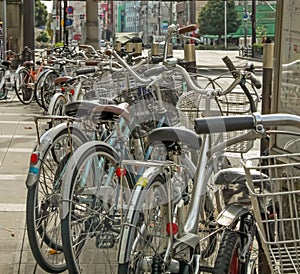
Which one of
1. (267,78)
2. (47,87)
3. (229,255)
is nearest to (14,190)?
(267,78)

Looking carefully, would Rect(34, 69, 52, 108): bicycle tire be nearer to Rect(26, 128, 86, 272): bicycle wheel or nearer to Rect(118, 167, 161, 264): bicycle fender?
Rect(26, 128, 86, 272): bicycle wheel

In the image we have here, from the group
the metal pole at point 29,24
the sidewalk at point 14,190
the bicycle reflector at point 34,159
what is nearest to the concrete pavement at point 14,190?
the sidewalk at point 14,190

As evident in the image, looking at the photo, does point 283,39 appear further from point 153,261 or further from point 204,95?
point 153,261

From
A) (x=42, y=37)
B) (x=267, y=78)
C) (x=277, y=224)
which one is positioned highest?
(x=267, y=78)

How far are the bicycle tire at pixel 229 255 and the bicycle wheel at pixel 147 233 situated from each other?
245 millimetres

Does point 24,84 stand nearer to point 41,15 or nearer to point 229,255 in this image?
point 229,255

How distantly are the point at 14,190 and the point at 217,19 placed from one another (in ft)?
248

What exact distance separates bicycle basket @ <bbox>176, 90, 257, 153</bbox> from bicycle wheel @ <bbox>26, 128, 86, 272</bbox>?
2.43 feet

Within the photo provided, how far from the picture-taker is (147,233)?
10.3 feet

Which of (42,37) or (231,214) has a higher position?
(42,37)

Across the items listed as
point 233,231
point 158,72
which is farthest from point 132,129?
point 233,231

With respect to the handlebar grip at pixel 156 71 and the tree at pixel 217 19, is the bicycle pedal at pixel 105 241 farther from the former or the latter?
the tree at pixel 217 19

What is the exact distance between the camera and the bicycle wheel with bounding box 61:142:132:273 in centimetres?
368

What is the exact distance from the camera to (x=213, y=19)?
80.1 metres
